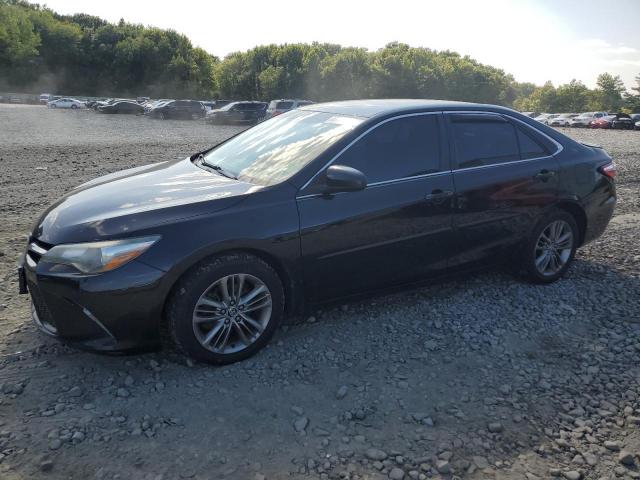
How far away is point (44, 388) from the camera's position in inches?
124

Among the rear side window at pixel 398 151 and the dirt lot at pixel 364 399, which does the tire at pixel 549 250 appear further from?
the rear side window at pixel 398 151

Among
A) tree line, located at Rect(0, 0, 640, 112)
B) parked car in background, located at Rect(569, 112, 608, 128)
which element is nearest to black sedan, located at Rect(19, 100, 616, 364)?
parked car in background, located at Rect(569, 112, 608, 128)

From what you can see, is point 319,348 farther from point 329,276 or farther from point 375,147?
point 375,147

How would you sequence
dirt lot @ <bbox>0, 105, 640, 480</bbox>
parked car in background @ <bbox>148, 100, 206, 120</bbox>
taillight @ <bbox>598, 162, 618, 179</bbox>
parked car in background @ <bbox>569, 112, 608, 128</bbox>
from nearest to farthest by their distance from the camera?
dirt lot @ <bbox>0, 105, 640, 480</bbox> < taillight @ <bbox>598, 162, 618, 179</bbox> < parked car in background @ <bbox>148, 100, 206, 120</bbox> < parked car in background @ <bbox>569, 112, 608, 128</bbox>

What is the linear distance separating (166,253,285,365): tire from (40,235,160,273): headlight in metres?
0.33

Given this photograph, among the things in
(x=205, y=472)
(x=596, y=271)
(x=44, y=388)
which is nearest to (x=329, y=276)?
(x=205, y=472)

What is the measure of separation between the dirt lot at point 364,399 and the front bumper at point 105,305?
290 mm

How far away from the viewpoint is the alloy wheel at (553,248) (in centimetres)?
481

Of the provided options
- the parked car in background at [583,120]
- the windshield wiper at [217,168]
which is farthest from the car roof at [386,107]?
the parked car in background at [583,120]

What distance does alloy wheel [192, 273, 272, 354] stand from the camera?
333cm

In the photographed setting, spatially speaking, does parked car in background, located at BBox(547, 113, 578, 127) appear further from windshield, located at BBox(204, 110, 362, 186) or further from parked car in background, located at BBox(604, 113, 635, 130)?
windshield, located at BBox(204, 110, 362, 186)

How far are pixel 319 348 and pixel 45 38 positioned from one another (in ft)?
309

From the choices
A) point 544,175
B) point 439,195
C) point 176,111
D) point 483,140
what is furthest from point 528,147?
point 176,111

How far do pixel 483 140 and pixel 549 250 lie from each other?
48.5 inches
